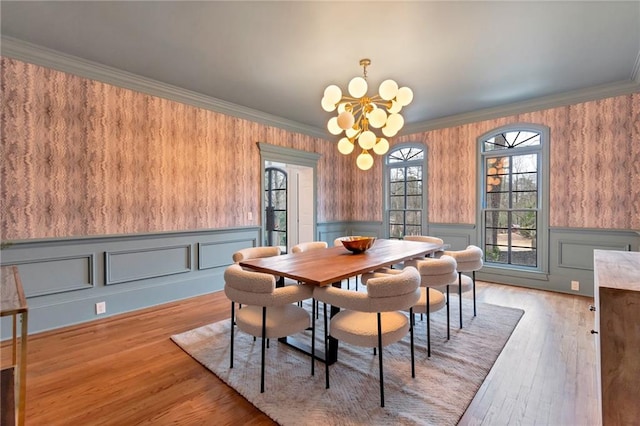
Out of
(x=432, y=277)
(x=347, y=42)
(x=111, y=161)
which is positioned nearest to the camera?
(x=432, y=277)

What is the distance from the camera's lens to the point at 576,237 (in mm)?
4113

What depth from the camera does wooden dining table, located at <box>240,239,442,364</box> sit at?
2064mm

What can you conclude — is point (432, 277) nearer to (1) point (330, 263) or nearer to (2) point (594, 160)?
(1) point (330, 263)

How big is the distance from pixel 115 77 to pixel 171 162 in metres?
1.08

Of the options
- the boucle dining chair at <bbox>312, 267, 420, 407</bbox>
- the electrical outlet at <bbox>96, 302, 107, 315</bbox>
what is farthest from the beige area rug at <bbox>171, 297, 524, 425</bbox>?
the electrical outlet at <bbox>96, 302, 107, 315</bbox>

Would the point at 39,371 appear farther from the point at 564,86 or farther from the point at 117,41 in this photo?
the point at 564,86

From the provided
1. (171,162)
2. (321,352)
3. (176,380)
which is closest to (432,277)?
(321,352)

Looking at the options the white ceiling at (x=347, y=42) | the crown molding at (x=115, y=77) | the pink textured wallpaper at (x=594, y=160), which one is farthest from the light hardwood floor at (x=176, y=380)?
the white ceiling at (x=347, y=42)

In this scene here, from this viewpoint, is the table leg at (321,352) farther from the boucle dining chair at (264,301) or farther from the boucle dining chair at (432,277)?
the boucle dining chair at (432,277)

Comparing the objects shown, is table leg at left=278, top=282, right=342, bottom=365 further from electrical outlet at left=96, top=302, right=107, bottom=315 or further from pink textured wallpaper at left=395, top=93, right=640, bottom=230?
pink textured wallpaper at left=395, top=93, right=640, bottom=230

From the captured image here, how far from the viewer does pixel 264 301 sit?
1939mm

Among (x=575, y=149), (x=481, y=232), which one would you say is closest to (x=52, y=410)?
(x=481, y=232)

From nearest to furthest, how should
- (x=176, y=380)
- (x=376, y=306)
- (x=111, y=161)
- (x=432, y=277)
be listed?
1. (x=376, y=306)
2. (x=176, y=380)
3. (x=432, y=277)
4. (x=111, y=161)

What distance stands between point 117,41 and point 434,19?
2.83 m
